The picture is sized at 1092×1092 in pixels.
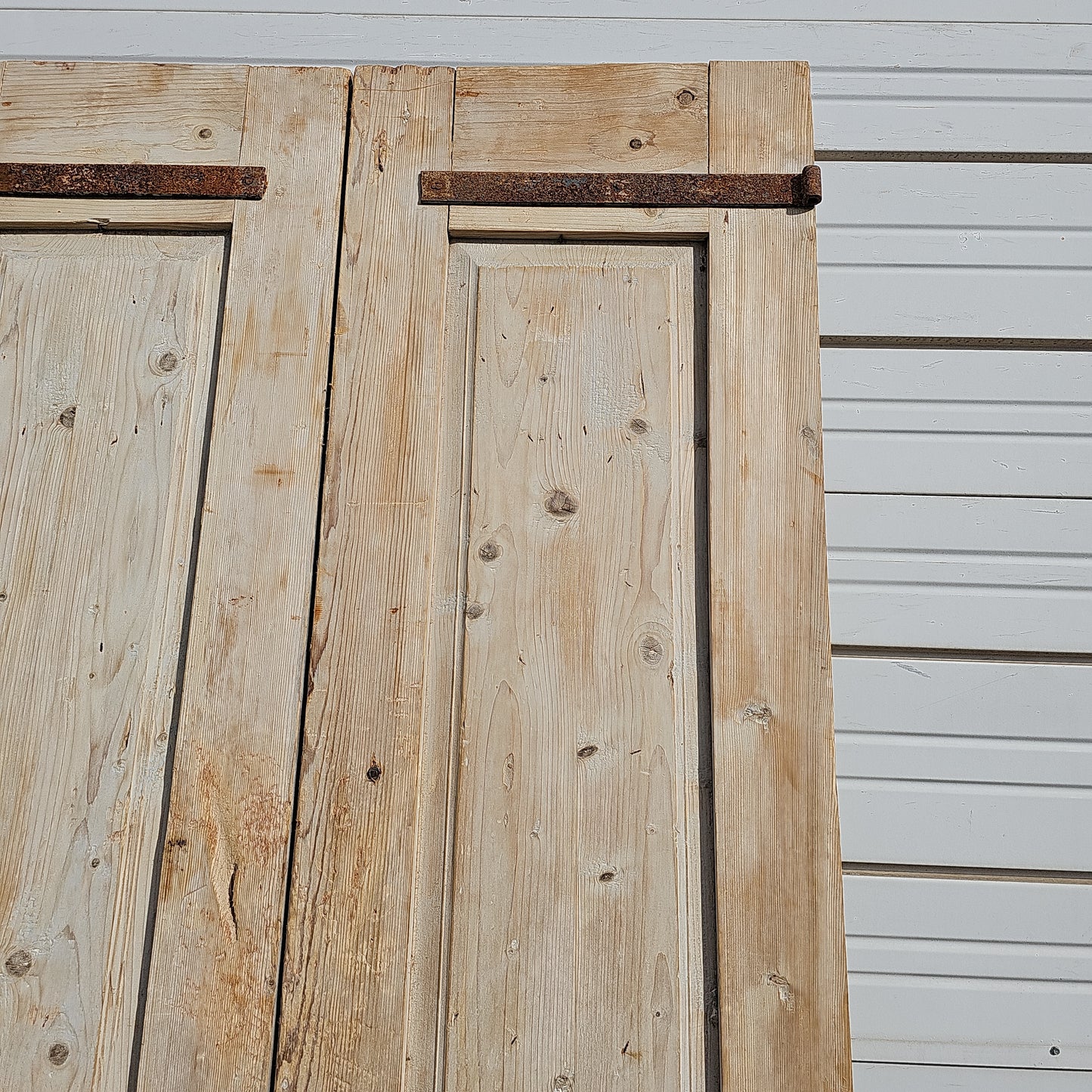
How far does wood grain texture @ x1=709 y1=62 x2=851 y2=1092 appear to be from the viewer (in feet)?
3.73

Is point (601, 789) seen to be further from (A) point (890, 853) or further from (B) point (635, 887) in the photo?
(A) point (890, 853)

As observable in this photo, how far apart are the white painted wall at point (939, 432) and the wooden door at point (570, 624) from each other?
0.25m

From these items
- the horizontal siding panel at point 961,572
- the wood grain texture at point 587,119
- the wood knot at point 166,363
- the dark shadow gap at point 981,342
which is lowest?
the horizontal siding panel at point 961,572

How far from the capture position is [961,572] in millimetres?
1448

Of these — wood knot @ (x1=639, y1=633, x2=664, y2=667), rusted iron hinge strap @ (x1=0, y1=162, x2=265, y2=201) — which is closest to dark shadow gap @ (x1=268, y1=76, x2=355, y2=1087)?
rusted iron hinge strap @ (x1=0, y1=162, x2=265, y2=201)

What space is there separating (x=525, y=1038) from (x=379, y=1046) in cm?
18

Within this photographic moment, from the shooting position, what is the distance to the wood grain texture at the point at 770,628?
114 centimetres

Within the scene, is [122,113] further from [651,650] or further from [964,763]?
[964,763]

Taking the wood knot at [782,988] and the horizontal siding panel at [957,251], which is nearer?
the wood knot at [782,988]

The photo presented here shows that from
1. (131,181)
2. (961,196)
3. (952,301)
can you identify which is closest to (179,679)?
(131,181)

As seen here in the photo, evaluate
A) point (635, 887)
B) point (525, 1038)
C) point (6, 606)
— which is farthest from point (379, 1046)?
point (6, 606)

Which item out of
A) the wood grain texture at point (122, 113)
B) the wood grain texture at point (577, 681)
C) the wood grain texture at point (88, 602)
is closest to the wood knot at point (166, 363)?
A: the wood grain texture at point (88, 602)

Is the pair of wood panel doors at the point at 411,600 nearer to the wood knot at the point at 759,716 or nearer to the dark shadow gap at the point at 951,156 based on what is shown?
the wood knot at the point at 759,716

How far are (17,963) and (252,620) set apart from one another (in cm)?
53
